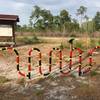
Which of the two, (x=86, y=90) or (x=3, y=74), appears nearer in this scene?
(x=86, y=90)

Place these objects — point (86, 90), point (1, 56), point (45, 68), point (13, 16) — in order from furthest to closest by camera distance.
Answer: point (13, 16) → point (1, 56) → point (45, 68) → point (86, 90)

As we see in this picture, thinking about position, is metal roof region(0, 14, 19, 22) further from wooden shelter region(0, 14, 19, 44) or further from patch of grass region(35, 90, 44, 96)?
patch of grass region(35, 90, 44, 96)

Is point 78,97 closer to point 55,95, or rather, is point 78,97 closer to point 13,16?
point 55,95

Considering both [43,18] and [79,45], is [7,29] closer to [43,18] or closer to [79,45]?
[79,45]

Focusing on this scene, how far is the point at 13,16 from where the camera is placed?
76.0ft

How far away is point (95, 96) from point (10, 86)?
3218 mm

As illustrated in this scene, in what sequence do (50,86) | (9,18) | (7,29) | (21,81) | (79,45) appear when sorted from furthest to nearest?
1. (9,18)
2. (7,29)
3. (79,45)
4. (21,81)
5. (50,86)

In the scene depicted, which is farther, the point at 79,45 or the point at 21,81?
the point at 79,45

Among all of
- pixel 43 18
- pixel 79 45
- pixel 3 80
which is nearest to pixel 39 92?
pixel 3 80

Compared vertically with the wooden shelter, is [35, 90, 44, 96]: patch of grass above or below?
below

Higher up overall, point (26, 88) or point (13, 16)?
point (13, 16)

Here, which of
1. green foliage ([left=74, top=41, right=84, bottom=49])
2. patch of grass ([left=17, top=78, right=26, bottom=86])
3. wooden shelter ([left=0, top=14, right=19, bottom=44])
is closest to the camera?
patch of grass ([left=17, top=78, right=26, bottom=86])

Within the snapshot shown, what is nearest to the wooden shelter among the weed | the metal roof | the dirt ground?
the metal roof

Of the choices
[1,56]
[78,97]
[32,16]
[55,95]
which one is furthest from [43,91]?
[32,16]
